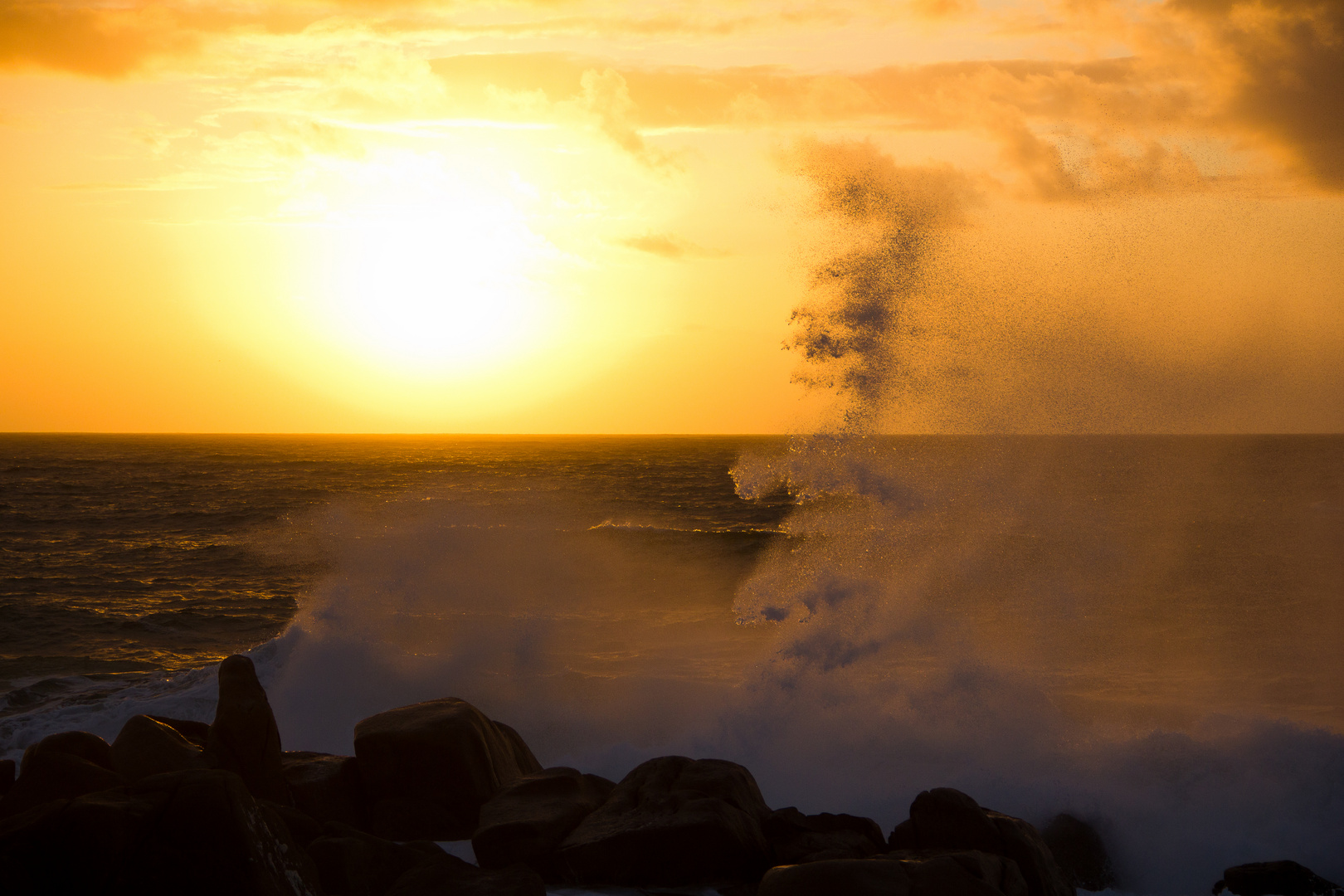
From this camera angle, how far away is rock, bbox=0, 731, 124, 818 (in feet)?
20.0

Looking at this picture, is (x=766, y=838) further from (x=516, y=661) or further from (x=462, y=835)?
(x=516, y=661)

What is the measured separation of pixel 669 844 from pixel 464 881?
5.00ft

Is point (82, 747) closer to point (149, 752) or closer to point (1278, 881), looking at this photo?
point (149, 752)

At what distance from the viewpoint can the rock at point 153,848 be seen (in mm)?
4609

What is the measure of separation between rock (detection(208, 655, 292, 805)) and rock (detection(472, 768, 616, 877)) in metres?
1.83

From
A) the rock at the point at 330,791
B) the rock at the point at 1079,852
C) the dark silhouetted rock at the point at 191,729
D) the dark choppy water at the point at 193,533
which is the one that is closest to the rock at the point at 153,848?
the rock at the point at 330,791

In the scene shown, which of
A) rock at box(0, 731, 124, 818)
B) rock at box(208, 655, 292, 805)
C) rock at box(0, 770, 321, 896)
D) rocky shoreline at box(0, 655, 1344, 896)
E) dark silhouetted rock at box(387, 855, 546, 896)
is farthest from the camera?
rock at box(208, 655, 292, 805)

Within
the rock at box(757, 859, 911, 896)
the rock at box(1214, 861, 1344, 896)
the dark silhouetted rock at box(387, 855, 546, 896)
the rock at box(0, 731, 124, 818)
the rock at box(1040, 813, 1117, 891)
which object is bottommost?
the rock at box(1040, 813, 1117, 891)

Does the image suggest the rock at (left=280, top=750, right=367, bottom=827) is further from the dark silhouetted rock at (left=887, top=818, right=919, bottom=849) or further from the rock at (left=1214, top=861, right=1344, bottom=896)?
the rock at (left=1214, top=861, right=1344, bottom=896)

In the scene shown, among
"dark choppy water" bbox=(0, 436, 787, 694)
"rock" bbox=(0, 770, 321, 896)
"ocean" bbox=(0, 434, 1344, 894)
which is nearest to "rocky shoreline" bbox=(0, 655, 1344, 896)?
→ "rock" bbox=(0, 770, 321, 896)

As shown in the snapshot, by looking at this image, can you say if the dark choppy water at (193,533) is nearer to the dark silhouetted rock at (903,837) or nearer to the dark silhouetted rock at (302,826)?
the dark silhouetted rock at (302,826)

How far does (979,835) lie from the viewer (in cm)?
645

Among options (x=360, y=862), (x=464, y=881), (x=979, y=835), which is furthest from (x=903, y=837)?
(x=360, y=862)

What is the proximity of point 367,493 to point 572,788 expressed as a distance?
45528 millimetres
